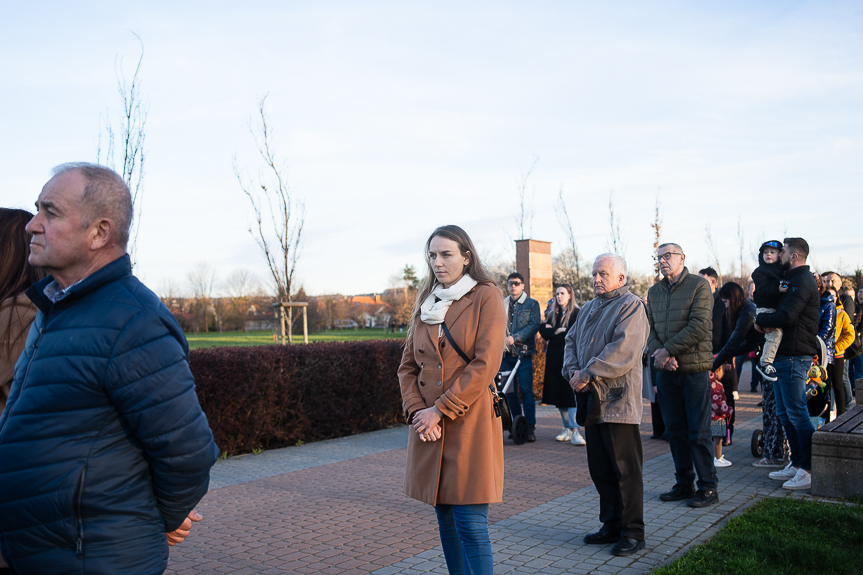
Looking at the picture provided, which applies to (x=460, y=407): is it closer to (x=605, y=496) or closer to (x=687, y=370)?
(x=605, y=496)

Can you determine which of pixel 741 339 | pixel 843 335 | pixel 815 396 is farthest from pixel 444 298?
pixel 843 335

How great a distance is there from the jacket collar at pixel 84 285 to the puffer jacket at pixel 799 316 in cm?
617

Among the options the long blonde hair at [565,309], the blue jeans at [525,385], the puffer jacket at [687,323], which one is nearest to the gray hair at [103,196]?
the puffer jacket at [687,323]

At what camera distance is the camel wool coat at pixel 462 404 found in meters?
3.54

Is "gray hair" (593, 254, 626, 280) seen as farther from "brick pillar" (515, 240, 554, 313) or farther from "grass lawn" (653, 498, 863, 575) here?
"brick pillar" (515, 240, 554, 313)

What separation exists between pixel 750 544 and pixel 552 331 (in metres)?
5.27

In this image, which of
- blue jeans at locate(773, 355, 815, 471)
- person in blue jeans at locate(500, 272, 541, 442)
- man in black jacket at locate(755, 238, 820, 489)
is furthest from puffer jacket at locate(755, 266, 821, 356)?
person in blue jeans at locate(500, 272, 541, 442)

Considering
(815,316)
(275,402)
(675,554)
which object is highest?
(815,316)

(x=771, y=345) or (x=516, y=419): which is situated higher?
(x=771, y=345)

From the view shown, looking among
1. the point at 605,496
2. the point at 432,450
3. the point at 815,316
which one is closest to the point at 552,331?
the point at 815,316

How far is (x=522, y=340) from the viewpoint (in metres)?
9.54

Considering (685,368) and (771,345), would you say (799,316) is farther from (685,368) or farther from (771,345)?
(685,368)

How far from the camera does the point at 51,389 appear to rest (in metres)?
2.03

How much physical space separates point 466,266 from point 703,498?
362 centimetres
